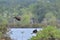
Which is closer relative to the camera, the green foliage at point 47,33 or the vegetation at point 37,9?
the green foliage at point 47,33

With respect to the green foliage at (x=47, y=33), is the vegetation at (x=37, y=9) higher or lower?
lower

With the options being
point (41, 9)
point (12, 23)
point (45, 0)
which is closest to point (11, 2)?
point (45, 0)

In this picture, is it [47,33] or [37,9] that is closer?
[47,33]

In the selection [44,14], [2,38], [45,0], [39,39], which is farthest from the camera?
[45,0]

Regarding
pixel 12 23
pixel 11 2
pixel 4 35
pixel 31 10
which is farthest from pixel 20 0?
pixel 4 35

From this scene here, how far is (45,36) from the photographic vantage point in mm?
6070

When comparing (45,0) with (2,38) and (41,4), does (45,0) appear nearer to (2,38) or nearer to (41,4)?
(41,4)

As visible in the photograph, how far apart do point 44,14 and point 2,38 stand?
20485 millimetres

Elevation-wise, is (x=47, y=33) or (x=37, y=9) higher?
(x=47, y=33)

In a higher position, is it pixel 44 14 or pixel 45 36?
pixel 45 36

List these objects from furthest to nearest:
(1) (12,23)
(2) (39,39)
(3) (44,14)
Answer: (3) (44,14), (1) (12,23), (2) (39,39)

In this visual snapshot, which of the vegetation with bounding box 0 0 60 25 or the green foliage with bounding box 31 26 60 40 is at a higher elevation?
the green foliage with bounding box 31 26 60 40

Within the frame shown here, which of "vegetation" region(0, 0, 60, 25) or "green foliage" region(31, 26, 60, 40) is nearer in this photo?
"green foliage" region(31, 26, 60, 40)

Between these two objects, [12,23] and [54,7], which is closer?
[12,23]
